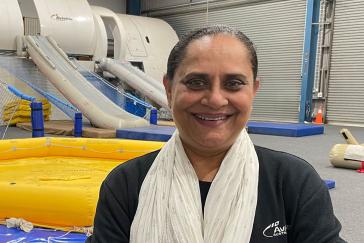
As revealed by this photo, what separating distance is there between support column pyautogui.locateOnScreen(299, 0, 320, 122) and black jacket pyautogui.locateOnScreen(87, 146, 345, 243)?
8.32 m

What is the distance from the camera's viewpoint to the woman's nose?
934 mm

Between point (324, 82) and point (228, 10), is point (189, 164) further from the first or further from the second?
point (228, 10)

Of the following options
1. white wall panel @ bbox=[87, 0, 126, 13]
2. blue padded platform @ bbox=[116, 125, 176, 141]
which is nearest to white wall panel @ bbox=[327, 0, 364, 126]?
blue padded platform @ bbox=[116, 125, 176, 141]

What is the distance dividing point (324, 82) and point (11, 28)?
681 cm

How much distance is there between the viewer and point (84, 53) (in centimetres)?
880

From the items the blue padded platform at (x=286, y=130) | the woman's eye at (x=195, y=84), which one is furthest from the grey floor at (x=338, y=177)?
the woman's eye at (x=195, y=84)

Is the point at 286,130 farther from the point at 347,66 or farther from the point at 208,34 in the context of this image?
the point at 208,34

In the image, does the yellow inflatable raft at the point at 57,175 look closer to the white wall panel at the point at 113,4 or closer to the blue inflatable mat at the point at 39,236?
the blue inflatable mat at the point at 39,236

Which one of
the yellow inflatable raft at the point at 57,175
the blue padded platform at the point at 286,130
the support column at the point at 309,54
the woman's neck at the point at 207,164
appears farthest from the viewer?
the support column at the point at 309,54

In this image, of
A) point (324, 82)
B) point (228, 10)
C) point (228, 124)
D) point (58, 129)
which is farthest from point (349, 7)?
point (228, 124)

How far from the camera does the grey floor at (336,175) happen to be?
7.79 ft

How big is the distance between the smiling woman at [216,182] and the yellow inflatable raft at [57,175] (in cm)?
119

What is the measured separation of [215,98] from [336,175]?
3.15 metres

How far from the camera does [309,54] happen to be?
8.85m
